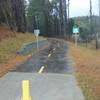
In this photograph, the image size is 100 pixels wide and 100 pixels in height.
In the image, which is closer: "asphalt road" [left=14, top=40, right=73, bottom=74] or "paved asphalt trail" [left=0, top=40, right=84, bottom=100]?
"paved asphalt trail" [left=0, top=40, right=84, bottom=100]

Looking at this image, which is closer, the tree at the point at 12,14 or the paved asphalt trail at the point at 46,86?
the paved asphalt trail at the point at 46,86

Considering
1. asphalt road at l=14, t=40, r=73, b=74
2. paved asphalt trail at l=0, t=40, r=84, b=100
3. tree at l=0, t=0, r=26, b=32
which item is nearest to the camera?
paved asphalt trail at l=0, t=40, r=84, b=100

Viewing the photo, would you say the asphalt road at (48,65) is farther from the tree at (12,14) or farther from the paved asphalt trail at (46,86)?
the tree at (12,14)

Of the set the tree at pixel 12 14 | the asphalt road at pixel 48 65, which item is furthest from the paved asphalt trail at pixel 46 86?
the tree at pixel 12 14

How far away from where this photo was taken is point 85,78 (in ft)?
50.5

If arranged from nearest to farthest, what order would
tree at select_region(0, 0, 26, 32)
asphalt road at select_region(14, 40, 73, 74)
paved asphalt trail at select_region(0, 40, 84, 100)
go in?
1. paved asphalt trail at select_region(0, 40, 84, 100)
2. asphalt road at select_region(14, 40, 73, 74)
3. tree at select_region(0, 0, 26, 32)

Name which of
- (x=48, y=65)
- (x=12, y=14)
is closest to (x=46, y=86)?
(x=48, y=65)

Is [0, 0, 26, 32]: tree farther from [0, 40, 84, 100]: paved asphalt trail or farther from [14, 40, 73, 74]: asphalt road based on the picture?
[0, 40, 84, 100]: paved asphalt trail

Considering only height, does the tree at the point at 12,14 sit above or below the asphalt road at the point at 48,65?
above

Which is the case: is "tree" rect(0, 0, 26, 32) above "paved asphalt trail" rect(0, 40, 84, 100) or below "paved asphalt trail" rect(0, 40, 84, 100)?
above

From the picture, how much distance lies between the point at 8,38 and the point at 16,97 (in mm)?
27980

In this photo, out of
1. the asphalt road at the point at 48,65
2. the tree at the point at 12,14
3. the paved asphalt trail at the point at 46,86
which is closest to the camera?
the paved asphalt trail at the point at 46,86

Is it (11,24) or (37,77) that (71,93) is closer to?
(37,77)

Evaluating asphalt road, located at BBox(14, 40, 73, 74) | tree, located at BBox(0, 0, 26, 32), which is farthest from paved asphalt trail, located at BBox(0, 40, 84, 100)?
tree, located at BBox(0, 0, 26, 32)
